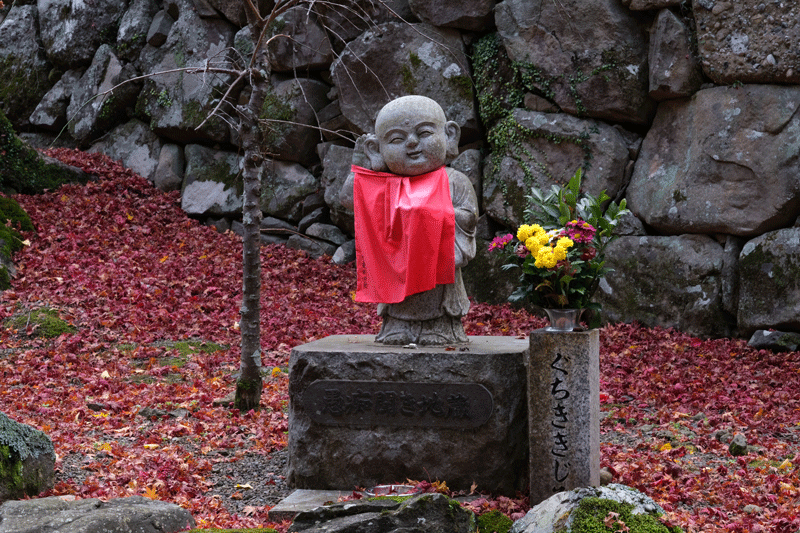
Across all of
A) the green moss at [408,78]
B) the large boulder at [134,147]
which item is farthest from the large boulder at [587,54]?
the large boulder at [134,147]

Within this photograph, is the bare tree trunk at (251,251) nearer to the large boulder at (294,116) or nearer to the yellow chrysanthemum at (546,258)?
the yellow chrysanthemum at (546,258)

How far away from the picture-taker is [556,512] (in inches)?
134

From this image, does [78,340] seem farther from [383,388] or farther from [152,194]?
[152,194]

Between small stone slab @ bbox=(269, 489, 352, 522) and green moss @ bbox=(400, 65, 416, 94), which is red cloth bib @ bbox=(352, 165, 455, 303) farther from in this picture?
green moss @ bbox=(400, 65, 416, 94)

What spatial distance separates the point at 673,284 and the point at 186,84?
870 centimetres

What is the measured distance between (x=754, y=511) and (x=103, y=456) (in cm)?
406

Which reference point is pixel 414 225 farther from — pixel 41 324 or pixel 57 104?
pixel 57 104

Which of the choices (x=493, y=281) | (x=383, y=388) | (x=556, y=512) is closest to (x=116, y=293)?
(x=493, y=281)

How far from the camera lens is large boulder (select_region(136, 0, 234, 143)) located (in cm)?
1223

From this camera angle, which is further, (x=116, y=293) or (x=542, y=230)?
(x=116, y=293)

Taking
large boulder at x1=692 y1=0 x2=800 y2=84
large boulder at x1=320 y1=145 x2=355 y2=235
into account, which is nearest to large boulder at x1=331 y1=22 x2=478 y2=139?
large boulder at x1=320 y1=145 x2=355 y2=235

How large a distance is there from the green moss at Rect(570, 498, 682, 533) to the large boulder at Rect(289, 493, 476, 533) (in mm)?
587

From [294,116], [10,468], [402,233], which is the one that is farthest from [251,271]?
[294,116]

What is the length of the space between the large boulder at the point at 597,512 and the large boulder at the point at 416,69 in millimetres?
7325
